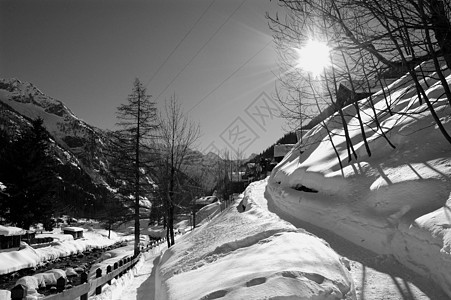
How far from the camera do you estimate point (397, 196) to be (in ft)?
21.4

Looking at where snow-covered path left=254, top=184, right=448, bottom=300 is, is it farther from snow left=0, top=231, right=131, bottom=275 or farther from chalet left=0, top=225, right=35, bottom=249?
chalet left=0, top=225, right=35, bottom=249

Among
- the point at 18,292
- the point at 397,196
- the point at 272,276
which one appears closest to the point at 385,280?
the point at 272,276

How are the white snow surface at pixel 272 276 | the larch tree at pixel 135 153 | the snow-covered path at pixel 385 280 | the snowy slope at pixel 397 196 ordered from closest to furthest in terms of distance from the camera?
1. the white snow surface at pixel 272 276
2. the snow-covered path at pixel 385 280
3. the snowy slope at pixel 397 196
4. the larch tree at pixel 135 153

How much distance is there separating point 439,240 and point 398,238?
1391 mm

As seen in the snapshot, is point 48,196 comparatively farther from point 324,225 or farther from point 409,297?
point 409,297

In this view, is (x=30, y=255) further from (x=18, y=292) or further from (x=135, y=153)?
(x=18, y=292)

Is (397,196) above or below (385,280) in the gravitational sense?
above

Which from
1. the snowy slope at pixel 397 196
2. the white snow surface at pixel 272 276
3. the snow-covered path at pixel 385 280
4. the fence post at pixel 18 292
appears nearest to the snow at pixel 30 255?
the snowy slope at pixel 397 196

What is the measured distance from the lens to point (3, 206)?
97.7 ft

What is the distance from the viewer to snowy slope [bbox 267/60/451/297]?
15.4 ft

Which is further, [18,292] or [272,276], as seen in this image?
[18,292]

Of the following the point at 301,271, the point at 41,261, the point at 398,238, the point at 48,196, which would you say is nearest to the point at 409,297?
the point at 301,271

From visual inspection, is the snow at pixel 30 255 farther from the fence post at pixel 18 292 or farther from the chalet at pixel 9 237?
the fence post at pixel 18 292

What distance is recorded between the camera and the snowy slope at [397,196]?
15.4 feet
